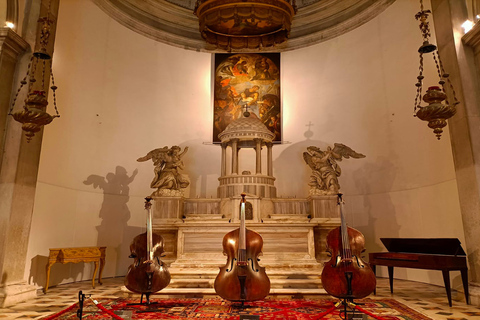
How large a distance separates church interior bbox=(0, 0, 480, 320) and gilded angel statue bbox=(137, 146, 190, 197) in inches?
1.3

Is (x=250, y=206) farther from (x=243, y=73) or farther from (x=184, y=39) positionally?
(x=184, y=39)

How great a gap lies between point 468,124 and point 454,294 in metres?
2.86

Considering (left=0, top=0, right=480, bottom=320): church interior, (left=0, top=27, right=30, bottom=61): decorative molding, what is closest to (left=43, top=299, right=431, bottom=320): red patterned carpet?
(left=0, top=0, right=480, bottom=320): church interior

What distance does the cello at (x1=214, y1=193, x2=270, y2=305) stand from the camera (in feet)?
13.9

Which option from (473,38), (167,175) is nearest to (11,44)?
(167,175)

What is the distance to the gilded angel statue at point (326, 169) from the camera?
24.9 feet

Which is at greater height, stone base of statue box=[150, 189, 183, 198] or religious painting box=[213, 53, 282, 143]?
religious painting box=[213, 53, 282, 143]

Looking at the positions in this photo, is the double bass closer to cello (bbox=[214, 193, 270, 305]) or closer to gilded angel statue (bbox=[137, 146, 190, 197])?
cello (bbox=[214, 193, 270, 305])

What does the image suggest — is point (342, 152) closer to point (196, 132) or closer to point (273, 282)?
point (273, 282)

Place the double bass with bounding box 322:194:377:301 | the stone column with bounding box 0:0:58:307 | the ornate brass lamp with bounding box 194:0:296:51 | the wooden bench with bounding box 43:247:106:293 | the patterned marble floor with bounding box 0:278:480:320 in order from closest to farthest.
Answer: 1. the double bass with bounding box 322:194:377:301
2. the patterned marble floor with bounding box 0:278:480:320
3. the stone column with bounding box 0:0:58:307
4. the wooden bench with bounding box 43:247:106:293
5. the ornate brass lamp with bounding box 194:0:296:51

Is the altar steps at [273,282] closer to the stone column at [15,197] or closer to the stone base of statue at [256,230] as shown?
the stone base of statue at [256,230]

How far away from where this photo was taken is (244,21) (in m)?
7.27

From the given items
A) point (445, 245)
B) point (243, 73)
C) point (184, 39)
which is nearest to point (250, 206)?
point (445, 245)

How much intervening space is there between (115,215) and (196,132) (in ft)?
11.0
